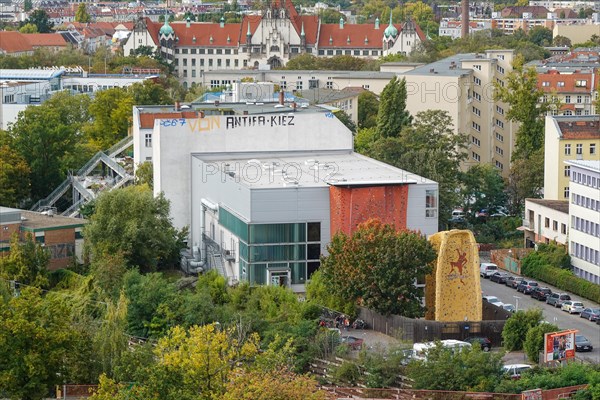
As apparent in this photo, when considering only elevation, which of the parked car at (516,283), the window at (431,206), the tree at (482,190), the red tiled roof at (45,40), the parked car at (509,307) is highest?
the window at (431,206)

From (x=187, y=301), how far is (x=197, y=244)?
10653 mm

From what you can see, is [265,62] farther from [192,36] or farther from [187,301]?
[187,301]

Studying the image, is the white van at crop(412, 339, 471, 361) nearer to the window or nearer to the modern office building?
the modern office building

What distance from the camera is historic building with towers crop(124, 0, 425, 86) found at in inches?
5630

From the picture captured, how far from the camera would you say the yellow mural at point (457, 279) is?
46719 mm

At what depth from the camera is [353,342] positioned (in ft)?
146

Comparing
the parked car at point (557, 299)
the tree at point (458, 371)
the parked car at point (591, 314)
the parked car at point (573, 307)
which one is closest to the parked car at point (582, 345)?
the parked car at point (591, 314)

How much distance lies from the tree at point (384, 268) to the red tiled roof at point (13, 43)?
335 feet

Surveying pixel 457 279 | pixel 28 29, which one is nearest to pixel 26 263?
pixel 457 279

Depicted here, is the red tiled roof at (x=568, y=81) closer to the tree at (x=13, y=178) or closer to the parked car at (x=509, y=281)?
the tree at (x=13, y=178)

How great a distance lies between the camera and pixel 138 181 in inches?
2511

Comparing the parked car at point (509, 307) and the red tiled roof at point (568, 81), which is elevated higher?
the red tiled roof at point (568, 81)

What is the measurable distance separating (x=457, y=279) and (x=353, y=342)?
426cm

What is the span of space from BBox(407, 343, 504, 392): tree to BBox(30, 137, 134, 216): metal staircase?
27.1 meters
